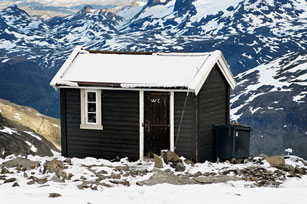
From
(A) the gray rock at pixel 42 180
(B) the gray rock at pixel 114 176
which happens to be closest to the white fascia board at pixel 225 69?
(B) the gray rock at pixel 114 176

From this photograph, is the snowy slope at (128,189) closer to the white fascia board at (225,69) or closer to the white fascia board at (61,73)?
the white fascia board at (61,73)

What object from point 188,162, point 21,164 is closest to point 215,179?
point 188,162

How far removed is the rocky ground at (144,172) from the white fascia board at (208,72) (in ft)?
7.69

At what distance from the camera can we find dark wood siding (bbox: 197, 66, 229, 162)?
16.7 meters

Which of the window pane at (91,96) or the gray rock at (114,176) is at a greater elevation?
the window pane at (91,96)

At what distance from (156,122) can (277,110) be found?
160 meters

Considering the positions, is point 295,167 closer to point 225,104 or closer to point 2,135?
point 225,104

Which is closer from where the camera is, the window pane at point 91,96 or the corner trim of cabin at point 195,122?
the corner trim of cabin at point 195,122

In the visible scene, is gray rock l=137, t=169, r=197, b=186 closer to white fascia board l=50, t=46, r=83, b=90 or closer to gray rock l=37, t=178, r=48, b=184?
gray rock l=37, t=178, r=48, b=184

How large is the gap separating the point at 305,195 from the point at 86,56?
36.0ft

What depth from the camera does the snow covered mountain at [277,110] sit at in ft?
491

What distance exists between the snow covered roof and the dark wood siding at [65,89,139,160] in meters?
0.48

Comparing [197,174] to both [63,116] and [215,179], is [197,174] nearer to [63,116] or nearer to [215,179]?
[215,179]

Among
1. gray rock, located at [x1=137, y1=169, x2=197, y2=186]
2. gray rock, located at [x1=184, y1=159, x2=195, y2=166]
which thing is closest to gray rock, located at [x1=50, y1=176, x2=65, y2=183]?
gray rock, located at [x1=137, y1=169, x2=197, y2=186]
